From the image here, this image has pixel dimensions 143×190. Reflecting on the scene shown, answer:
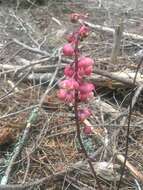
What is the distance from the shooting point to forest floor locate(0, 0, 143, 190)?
2.79m

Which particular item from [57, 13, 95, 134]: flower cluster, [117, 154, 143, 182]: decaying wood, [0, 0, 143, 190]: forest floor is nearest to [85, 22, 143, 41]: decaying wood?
[0, 0, 143, 190]: forest floor

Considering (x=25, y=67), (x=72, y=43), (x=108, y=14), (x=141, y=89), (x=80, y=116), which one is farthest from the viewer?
(x=108, y=14)

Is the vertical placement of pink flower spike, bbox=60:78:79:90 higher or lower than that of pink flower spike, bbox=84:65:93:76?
lower

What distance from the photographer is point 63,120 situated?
3.32 m

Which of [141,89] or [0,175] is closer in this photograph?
[0,175]

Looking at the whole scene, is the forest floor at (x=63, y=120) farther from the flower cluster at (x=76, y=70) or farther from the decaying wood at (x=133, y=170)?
the flower cluster at (x=76, y=70)

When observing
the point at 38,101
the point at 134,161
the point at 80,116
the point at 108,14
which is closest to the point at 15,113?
the point at 38,101

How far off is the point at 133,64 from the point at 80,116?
6.02 feet

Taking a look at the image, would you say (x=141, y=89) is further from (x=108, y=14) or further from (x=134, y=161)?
(x=108, y=14)

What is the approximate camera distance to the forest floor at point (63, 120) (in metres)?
2.79

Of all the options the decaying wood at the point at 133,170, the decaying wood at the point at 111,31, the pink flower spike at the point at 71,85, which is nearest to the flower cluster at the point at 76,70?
the pink flower spike at the point at 71,85

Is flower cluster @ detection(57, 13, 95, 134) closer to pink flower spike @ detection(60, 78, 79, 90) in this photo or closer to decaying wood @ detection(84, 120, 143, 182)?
pink flower spike @ detection(60, 78, 79, 90)

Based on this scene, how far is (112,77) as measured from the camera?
345 cm

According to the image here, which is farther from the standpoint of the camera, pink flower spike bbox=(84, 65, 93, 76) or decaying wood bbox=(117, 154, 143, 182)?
decaying wood bbox=(117, 154, 143, 182)
